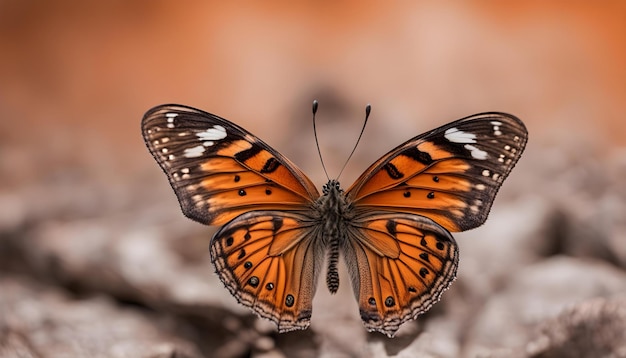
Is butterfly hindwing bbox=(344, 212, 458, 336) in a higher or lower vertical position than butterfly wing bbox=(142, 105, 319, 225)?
lower

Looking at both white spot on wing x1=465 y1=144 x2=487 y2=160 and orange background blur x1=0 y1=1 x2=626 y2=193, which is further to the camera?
orange background blur x1=0 y1=1 x2=626 y2=193

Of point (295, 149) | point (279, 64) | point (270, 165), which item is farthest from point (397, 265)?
point (279, 64)

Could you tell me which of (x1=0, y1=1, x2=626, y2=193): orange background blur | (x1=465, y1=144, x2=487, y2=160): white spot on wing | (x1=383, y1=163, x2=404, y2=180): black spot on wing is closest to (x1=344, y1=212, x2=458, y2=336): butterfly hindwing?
(x1=383, y1=163, x2=404, y2=180): black spot on wing

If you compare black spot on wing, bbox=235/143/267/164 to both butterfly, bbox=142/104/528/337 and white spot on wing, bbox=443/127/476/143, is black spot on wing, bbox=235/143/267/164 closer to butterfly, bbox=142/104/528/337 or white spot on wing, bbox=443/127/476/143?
butterfly, bbox=142/104/528/337

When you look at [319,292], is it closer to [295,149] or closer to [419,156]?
[419,156]

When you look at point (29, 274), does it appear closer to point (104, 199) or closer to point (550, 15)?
point (104, 199)

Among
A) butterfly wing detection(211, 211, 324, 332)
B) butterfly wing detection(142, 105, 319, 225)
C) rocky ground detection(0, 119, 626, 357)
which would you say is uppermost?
butterfly wing detection(142, 105, 319, 225)

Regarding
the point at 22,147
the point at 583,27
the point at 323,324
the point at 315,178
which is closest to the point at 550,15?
the point at 583,27

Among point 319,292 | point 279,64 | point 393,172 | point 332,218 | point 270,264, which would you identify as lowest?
point 319,292
